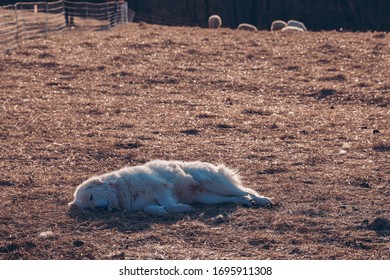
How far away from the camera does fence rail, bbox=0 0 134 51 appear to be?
17.9m

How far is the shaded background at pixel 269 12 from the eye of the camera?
35375 millimetres

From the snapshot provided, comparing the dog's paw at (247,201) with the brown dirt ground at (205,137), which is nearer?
the brown dirt ground at (205,137)

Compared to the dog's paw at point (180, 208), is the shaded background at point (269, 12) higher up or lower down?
lower down

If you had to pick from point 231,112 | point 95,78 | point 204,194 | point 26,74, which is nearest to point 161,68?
point 95,78

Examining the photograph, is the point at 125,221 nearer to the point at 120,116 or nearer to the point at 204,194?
the point at 204,194

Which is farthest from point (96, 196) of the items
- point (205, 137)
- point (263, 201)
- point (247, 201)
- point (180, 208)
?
point (205, 137)

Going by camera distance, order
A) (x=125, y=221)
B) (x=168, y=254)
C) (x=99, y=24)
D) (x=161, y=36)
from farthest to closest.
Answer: (x=99, y=24) → (x=161, y=36) → (x=125, y=221) → (x=168, y=254)

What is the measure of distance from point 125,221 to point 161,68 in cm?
880

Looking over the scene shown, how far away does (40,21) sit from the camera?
20812 mm

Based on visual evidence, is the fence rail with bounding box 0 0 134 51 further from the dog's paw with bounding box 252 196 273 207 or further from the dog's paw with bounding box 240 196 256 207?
the dog's paw with bounding box 252 196 273 207

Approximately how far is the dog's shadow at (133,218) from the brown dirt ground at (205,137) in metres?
0.02

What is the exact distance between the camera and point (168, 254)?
18.4ft

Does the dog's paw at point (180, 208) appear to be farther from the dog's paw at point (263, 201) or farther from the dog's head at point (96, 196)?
the dog's paw at point (263, 201)

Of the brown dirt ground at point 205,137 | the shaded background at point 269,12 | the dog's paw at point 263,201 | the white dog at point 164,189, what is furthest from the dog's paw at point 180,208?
the shaded background at point 269,12
